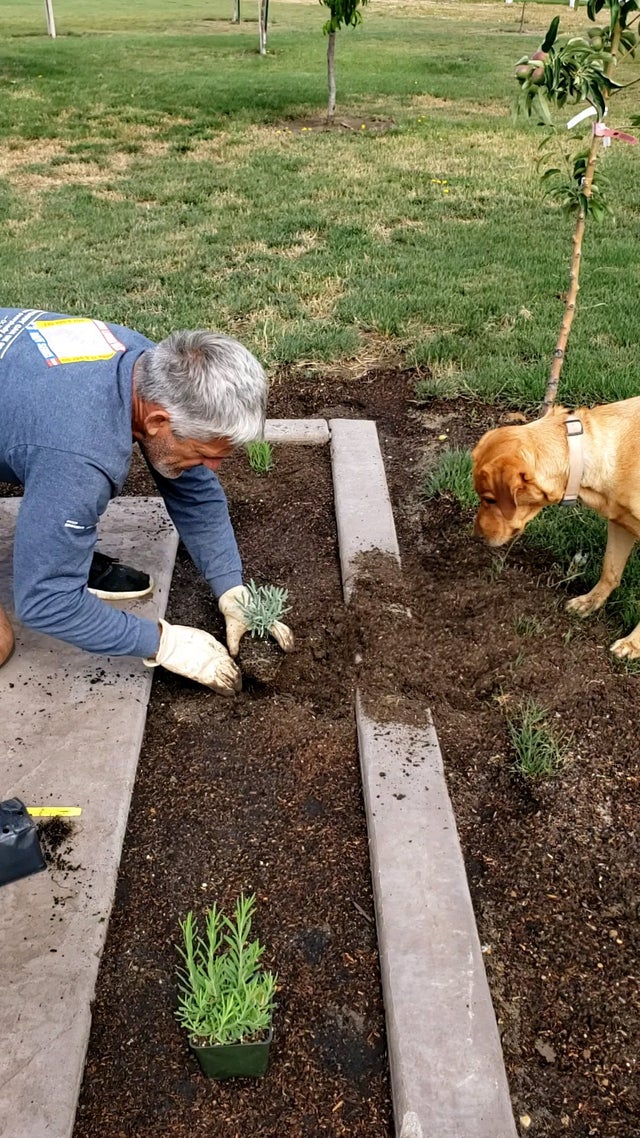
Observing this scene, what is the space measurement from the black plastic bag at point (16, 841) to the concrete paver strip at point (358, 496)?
157 centimetres

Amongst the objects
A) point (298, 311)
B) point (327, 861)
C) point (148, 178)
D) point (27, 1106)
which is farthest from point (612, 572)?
point (148, 178)

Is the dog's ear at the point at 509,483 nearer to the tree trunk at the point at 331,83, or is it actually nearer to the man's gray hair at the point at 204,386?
the man's gray hair at the point at 204,386

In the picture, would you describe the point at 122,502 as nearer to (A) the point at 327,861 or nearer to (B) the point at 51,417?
(B) the point at 51,417

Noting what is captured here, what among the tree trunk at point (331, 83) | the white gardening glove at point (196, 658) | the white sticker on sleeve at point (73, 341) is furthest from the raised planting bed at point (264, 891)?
the tree trunk at point (331, 83)

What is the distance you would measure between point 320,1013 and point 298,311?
16.2 ft

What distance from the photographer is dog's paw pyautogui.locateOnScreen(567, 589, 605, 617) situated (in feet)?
11.3

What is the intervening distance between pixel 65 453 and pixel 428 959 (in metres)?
1.64

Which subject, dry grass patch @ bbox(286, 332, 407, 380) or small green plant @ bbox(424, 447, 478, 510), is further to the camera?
dry grass patch @ bbox(286, 332, 407, 380)

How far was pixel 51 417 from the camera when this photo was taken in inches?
95.8

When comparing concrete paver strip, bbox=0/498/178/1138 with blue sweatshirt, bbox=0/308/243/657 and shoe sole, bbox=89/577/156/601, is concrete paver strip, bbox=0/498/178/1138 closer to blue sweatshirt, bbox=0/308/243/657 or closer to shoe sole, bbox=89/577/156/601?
shoe sole, bbox=89/577/156/601

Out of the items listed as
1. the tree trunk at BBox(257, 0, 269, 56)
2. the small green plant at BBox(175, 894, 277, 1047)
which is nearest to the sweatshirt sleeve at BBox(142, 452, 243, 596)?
the small green plant at BBox(175, 894, 277, 1047)

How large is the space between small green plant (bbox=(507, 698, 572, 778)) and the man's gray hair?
1.27 meters

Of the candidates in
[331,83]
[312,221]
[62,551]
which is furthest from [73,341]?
[331,83]

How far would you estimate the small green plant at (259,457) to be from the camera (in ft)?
14.1
